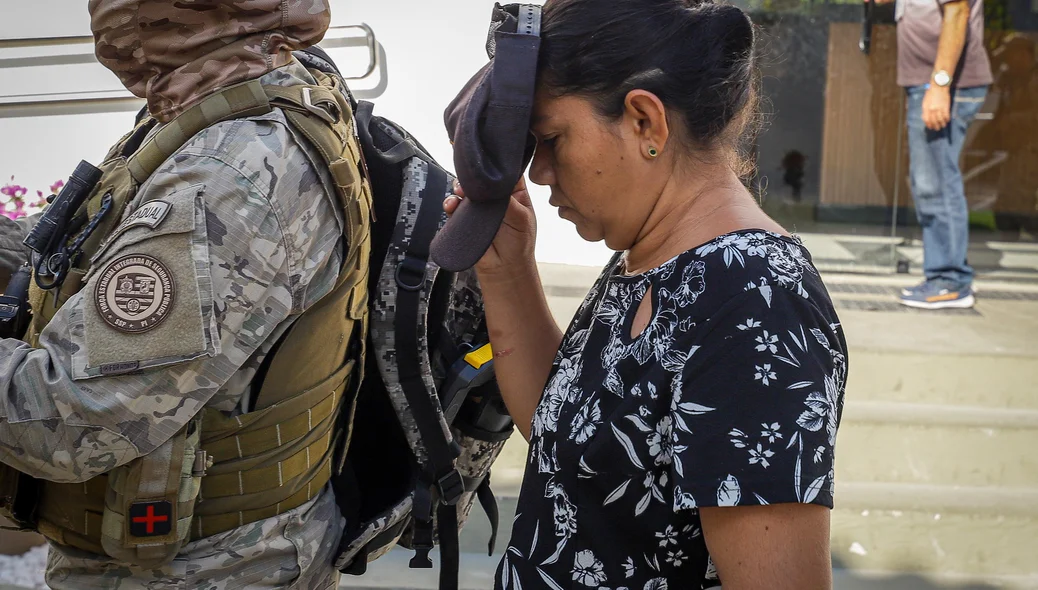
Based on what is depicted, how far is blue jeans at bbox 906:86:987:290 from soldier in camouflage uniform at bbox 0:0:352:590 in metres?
3.91

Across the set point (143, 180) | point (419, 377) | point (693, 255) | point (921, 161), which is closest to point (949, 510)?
point (921, 161)

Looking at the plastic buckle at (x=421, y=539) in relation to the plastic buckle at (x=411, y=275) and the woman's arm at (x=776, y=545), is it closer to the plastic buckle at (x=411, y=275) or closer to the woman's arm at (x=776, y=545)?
the plastic buckle at (x=411, y=275)

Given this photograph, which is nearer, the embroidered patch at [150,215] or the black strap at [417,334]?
the embroidered patch at [150,215]

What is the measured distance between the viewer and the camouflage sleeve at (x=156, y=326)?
1.21 meters

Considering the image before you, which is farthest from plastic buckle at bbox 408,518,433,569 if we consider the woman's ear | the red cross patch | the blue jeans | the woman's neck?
the blue jeans

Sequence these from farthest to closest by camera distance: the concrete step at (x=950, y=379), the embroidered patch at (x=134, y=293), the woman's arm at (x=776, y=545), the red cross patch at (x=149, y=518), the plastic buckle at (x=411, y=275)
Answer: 1. the concrete step at (x=950, y=379)
2. the plastic buckle at (x=411, y=275)
3. the red cross patch at (x=149, y=518)
4. the embroidered patch at (x=134, y=293)
5. the woman's arm at (x=776, y=545)

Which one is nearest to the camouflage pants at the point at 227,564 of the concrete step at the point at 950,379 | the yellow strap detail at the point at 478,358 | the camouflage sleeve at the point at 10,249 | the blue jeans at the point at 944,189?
the yellow strap detail at the point at 478,358

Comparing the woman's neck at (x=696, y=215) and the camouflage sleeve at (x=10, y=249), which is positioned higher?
the woman's neck at (x=696, y=215)

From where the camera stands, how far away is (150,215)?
1.22 meters

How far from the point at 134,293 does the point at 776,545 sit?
85 centimetres

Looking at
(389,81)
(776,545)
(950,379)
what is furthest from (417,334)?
(950,379)

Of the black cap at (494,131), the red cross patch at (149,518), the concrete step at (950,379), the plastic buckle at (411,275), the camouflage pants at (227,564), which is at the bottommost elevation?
the concrete step at (950,379)

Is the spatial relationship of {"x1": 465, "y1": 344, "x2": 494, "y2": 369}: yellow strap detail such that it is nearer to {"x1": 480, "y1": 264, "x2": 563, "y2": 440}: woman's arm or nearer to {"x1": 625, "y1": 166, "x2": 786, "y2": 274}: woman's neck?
{"x1": 480, "y1": 264, "x2": 563, "y2": 440}: woman's arm

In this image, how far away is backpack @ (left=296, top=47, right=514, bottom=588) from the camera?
1.62 m
